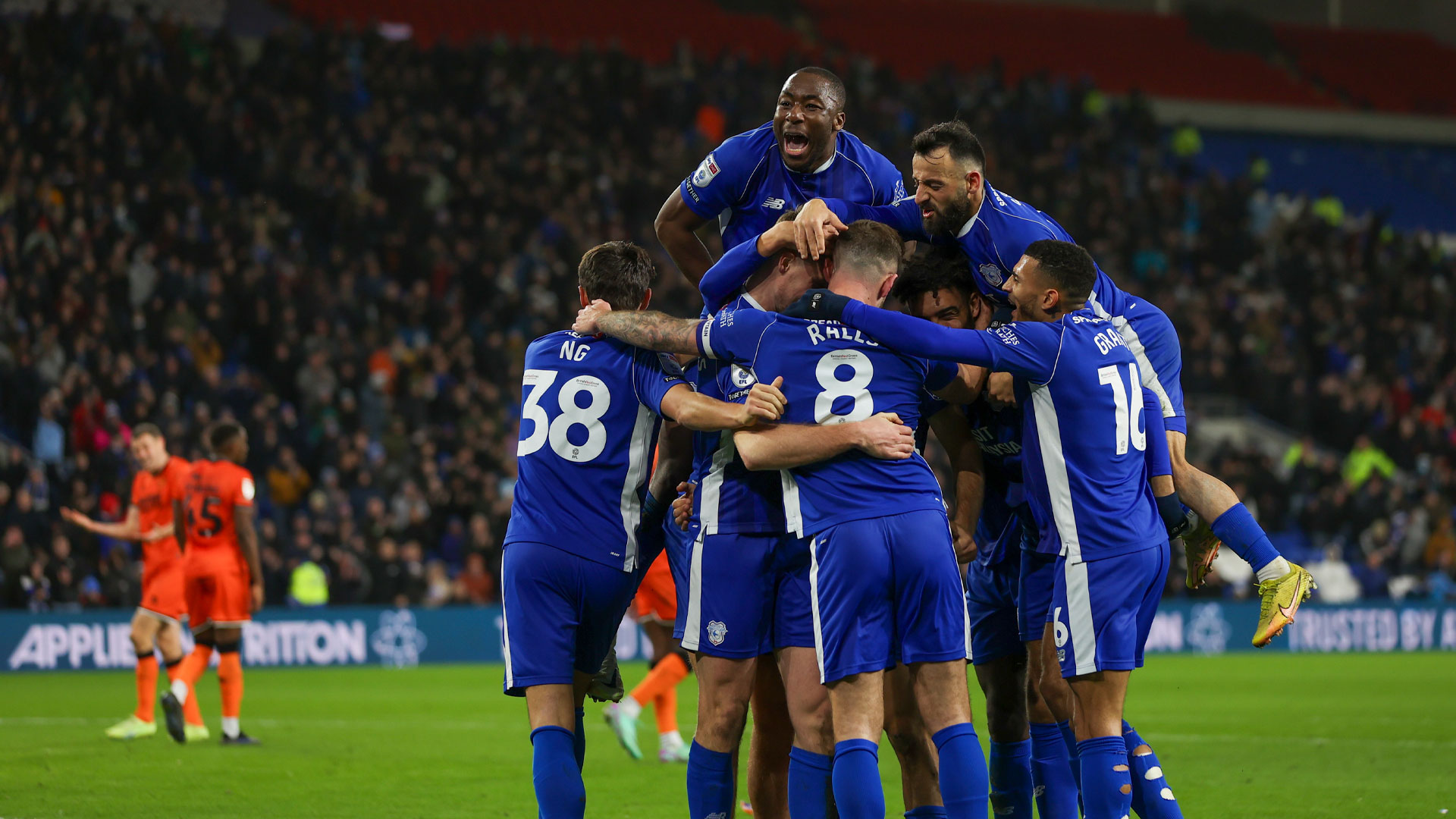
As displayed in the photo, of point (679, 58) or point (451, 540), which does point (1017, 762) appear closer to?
point (451, 540)

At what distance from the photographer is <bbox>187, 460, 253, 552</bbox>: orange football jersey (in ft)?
41.7

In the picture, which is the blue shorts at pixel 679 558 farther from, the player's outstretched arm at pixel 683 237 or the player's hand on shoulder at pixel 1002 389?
the player's hand on shoulder at pixel 1002 389

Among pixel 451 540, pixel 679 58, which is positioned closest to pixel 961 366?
pixel 451 540

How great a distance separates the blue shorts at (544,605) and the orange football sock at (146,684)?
7450mm

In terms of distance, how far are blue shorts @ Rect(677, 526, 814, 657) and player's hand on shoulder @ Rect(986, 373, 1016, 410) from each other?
1.10m

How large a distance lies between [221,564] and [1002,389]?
7.98 metres

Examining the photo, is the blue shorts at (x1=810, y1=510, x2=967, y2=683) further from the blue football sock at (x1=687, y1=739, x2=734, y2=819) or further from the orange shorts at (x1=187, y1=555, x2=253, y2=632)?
→ the orange shorts at (x1=187, y1=555, x2=253, y2=632)

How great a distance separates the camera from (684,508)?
22.1ft

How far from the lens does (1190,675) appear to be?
19281 millimetres

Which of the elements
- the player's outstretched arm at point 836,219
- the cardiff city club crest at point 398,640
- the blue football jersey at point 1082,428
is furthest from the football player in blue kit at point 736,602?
the cardiff city club crest at point 398,640

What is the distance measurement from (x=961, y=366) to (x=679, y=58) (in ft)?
77.6

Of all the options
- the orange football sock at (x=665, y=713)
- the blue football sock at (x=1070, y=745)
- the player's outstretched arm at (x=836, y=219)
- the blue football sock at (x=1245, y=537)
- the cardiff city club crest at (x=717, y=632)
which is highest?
the player's outstretched arm at (x=836, y=219)

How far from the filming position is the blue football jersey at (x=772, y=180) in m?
7.40

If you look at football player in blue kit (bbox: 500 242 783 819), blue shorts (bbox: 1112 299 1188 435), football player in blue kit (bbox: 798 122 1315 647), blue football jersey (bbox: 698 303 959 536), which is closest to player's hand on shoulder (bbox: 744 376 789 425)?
blue football jersey (bbox: 698 303 959 536)
